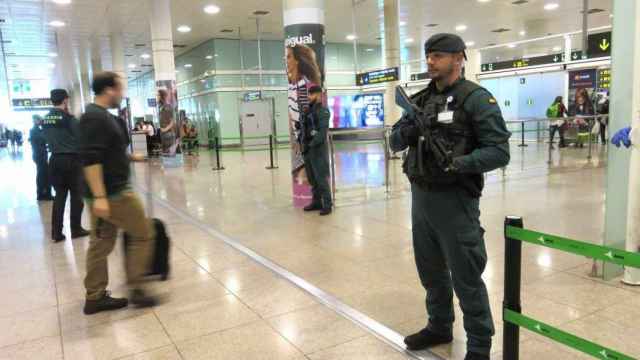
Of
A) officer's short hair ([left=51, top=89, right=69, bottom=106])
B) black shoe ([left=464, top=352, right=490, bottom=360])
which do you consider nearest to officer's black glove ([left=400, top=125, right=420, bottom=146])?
black shoe ([left=464, top=352, right=490, bottom=360])

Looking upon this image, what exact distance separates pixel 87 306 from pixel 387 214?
3.99 meters

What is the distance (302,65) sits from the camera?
7.12m

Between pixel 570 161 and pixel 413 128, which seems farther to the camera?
pixel 570 161

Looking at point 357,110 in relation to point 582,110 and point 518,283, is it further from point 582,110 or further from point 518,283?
point 518,283

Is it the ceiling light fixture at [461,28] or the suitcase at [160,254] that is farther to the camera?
the ceiling light fixture at [461,28]

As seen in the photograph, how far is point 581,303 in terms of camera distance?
3336 mm

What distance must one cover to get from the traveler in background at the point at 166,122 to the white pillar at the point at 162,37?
1.96ft

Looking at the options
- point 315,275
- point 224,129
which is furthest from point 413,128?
point 224,129

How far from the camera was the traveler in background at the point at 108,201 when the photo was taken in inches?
126

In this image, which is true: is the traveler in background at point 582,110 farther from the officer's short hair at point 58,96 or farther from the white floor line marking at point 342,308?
the officer's short hair at point 58,96

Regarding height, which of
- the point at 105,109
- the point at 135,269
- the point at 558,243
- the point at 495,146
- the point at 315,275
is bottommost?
the point at 315,275

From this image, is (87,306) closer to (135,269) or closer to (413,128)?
(135,269)

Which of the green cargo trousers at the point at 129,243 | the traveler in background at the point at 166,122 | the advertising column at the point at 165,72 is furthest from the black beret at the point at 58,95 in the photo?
the traveler in background at the point at 166,122

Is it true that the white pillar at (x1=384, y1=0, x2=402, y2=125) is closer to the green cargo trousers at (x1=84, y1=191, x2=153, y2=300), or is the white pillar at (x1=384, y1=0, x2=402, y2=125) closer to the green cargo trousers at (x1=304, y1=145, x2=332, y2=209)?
the green cargo trousers at (x1=304, y1=145, x2=332, y2=209)
